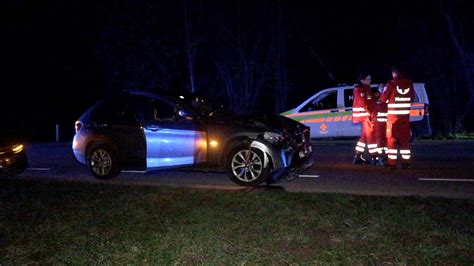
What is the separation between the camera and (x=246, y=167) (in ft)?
31.9

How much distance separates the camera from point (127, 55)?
2591 centimetres

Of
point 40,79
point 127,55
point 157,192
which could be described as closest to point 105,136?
point 157,192

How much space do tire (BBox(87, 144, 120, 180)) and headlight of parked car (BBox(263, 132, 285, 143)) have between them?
306cm

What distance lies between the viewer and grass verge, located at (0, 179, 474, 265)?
5.43m

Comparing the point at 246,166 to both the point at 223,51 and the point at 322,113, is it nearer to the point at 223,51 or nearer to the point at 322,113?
the point at 322,113

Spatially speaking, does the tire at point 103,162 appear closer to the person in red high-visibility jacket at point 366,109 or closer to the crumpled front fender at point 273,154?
the crumpled front fender at point 273,154

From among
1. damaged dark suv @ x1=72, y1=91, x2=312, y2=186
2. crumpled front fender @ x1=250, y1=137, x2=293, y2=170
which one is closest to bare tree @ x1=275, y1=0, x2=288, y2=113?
damaged dark suv @ x1=72, y1=91, x2=312, y2=186

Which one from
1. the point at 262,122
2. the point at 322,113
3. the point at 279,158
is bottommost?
the point at 279,158

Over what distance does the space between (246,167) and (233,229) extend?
11.2 ft

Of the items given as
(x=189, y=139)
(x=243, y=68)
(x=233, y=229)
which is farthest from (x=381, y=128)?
(x=243, y=68)

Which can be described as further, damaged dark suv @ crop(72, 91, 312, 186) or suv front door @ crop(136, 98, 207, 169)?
suv front door @ crop(136, 98, 207, 169)

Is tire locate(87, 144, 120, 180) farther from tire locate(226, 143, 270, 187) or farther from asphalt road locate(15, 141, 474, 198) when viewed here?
tire locate(226, 143, 270, 187)

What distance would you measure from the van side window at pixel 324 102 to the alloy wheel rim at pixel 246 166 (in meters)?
8.13

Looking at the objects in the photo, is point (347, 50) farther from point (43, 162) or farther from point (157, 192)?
point (157, 192)
